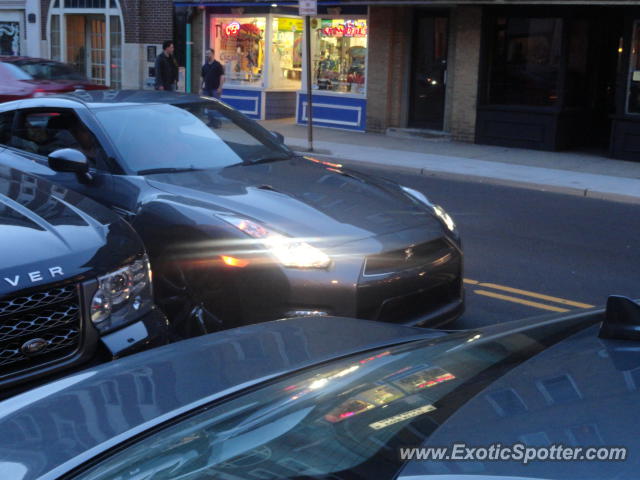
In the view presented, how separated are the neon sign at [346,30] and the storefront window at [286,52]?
1.53 metres

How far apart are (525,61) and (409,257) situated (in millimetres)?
13386

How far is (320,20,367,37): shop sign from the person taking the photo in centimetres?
2011

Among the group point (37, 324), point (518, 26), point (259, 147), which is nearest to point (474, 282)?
point (259, 147)

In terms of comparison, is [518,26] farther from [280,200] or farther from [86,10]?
[86,10]

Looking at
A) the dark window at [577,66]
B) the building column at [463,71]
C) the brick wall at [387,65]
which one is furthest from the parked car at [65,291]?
the brick wall at [387,65]

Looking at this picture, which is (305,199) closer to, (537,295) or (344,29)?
(537,295)

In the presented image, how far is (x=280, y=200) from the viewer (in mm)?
5422

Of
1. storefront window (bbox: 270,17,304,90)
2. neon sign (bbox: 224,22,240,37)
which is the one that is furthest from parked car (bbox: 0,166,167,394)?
neon sign (bbox: 224,22,240,37)

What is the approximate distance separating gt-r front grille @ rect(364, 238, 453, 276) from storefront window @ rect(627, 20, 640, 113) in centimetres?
1193

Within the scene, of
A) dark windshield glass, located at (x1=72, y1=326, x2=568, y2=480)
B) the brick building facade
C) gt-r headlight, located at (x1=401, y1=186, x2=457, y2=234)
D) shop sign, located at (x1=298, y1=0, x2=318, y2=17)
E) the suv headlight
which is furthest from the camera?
the brick building facade

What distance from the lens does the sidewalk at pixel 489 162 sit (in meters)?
13.4

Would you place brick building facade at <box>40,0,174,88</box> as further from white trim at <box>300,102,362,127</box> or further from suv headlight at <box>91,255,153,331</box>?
suv headlight at <box>91,255,153,331</box>

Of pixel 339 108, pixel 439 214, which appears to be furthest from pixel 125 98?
pixel 339 108

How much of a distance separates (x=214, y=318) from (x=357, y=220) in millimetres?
1069
